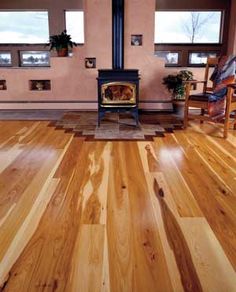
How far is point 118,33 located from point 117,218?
12.7 feet

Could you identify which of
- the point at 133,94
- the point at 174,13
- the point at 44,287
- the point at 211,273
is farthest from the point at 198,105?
the point at 174,13

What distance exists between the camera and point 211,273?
1.43m

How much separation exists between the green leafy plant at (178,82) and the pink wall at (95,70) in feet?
1.03

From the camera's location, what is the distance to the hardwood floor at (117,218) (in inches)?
55.8

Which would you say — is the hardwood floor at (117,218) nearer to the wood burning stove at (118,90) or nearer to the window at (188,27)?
the wood burning stove at (118,90)

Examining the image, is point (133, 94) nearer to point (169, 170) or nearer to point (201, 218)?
point (169, 170)

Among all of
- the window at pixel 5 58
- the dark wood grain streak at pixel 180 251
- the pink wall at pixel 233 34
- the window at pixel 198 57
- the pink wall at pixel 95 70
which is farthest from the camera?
the window at pixel 5 58

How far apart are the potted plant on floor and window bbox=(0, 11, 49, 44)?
4368 mm

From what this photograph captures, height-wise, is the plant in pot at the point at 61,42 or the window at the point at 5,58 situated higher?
the plant in pot at the point at 61,42

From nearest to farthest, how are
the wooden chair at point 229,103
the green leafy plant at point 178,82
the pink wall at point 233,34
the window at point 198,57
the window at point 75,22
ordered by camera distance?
the wooden chair at point 229,103 < the green leafy plant at point 178,82 < the pink wall at point 233,34 < the window at point 75,22 < the window at point 198,57

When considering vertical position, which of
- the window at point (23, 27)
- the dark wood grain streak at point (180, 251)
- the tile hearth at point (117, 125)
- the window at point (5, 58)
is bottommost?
the dark wood grain streak at point (180, 251)

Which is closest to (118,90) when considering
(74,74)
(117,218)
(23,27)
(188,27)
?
(74,74)

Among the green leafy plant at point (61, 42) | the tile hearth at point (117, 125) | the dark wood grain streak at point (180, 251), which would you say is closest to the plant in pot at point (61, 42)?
the green leafy plant at point (61, 42)

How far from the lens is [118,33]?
497 centimetres
